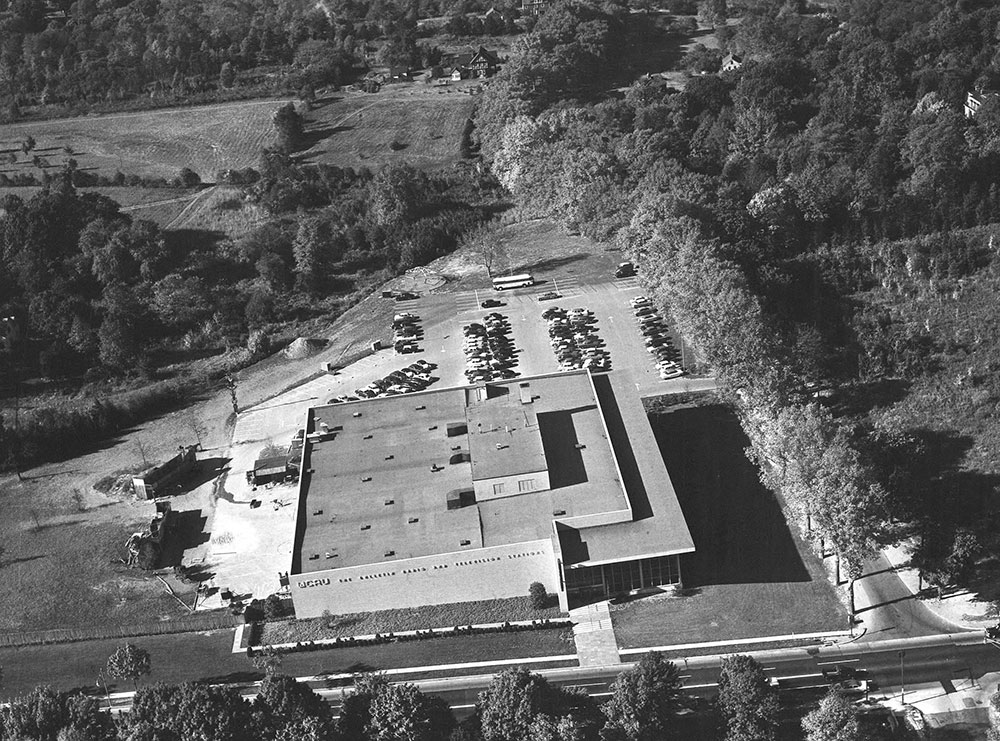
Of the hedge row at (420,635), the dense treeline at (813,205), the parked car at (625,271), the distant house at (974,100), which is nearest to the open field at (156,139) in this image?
the dense treeline at (813,205)

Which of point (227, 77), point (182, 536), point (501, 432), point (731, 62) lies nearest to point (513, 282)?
point (501, 432)

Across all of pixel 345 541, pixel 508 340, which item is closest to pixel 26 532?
pixel 345 541

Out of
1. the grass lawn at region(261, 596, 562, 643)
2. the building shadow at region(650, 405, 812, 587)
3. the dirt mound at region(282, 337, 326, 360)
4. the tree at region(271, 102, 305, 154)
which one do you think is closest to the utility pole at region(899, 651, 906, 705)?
the building shadow at region(650, 405, 812, 587)

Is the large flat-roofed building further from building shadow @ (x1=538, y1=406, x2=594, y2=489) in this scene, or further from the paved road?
the paved road

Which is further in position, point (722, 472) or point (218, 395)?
point (218, 395)

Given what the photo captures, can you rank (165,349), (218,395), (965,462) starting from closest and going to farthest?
(965,462)
(218,395)
(165,349)

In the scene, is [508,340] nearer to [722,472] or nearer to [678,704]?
[722,472]

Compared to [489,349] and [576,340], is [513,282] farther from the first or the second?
[576,340]
